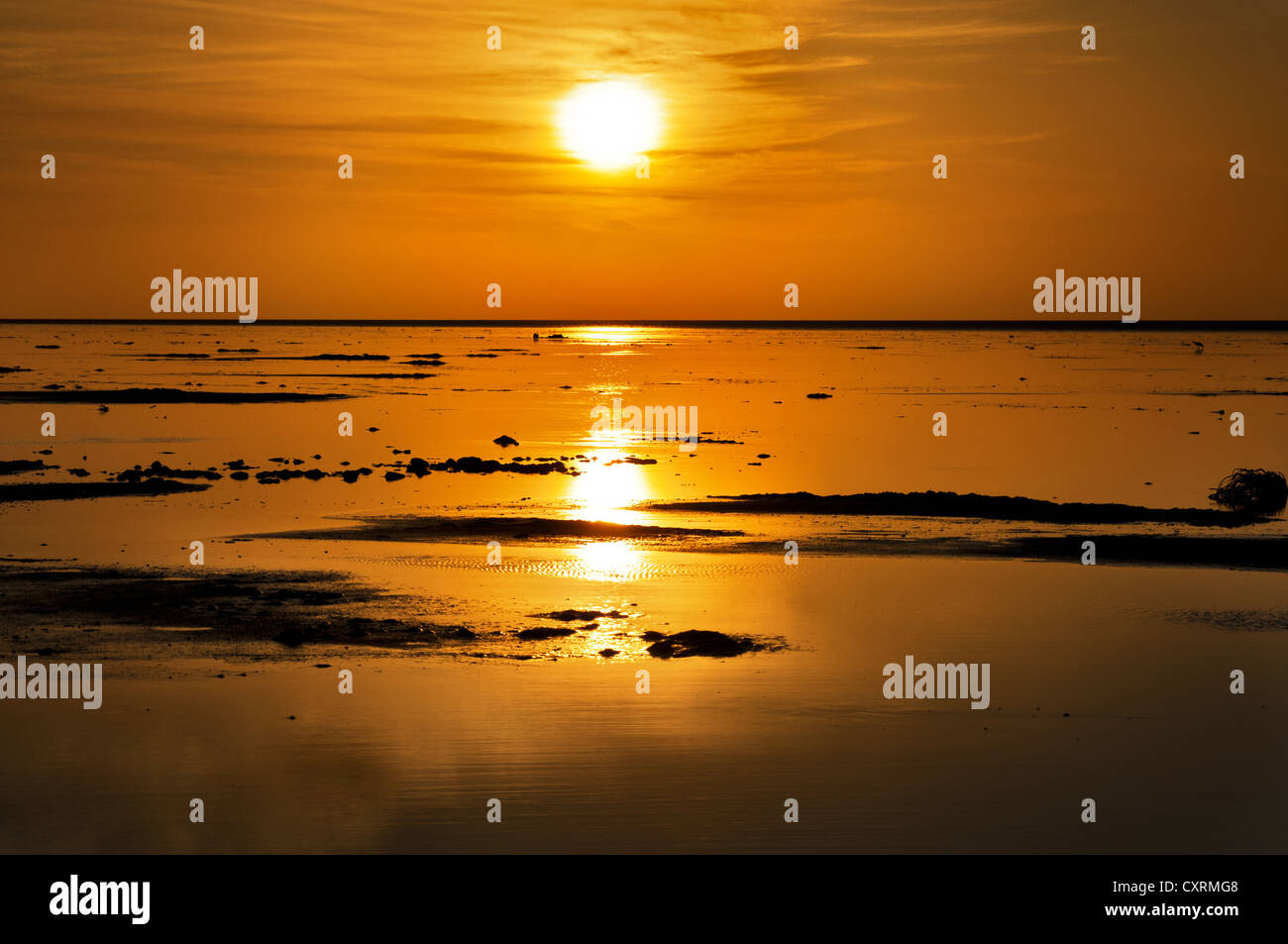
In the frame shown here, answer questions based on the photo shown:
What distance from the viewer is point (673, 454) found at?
40.5 meters

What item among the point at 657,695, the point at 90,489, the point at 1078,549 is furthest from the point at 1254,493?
the point at 90,489

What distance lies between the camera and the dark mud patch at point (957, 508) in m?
26.7

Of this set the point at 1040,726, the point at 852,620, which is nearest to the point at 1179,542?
the point at 852,620

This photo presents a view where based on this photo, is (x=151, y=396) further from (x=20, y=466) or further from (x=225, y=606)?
(x=225, y=606)

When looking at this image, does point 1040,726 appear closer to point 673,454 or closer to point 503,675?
point 503,675

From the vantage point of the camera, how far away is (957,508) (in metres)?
27.8

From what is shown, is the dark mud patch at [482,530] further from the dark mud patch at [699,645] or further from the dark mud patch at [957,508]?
the dark mud patch at [699,645]

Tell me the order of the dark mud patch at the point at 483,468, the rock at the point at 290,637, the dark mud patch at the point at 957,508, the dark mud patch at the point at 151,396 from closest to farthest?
the rock at the point at 290,637, the dark mud patch at the point at 957,508, the dark mud patch at the point at 483,468, the dark mud patch at the point at 151,396

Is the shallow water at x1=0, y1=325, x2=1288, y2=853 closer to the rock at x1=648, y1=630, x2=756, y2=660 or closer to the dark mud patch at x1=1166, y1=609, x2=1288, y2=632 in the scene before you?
the dark mud patch at x1=1166, y1=609, x2=1288, y2=632

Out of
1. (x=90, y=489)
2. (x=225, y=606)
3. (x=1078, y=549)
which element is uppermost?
(x=90, y=489)

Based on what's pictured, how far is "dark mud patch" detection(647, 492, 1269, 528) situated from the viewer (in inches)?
1051

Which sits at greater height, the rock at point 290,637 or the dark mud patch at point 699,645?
the rock at point 290,637

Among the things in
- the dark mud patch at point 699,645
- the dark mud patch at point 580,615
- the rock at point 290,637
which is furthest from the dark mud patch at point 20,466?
the dark mud patch at point 699,645

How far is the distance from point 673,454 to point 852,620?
75.0ft
